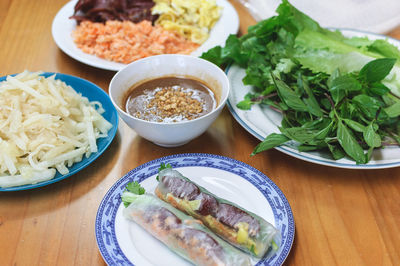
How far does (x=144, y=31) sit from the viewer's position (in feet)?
7.49

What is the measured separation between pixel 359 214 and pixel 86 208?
0.97 meters

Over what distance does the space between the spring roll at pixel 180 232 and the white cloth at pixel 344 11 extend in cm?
183

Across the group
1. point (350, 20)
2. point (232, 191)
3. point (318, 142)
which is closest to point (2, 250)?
point (232, 191)

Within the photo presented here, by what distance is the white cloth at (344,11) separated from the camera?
267cm

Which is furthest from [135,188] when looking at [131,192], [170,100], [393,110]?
[393,110]

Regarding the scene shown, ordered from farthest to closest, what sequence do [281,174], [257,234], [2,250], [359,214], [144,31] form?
[144,31]
[281,174]
[359,214]
[2,250]
[257,234]

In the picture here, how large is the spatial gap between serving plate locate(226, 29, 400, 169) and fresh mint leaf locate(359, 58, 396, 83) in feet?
0.95

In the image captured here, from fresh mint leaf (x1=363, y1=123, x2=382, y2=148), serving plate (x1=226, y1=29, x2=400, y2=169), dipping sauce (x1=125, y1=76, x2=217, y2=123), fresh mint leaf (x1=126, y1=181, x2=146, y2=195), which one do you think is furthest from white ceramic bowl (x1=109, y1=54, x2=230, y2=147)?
fresh mint leaf (x1=363, y1=123, x2=382, y2=148)

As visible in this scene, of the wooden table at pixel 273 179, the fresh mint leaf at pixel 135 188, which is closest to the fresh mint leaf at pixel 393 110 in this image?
the wooden table at pixel 273 179

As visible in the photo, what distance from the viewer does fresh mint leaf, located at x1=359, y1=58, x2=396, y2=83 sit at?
5.08 ft

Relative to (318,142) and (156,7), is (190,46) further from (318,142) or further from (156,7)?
(318,142)

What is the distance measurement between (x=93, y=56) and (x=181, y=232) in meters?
1.28

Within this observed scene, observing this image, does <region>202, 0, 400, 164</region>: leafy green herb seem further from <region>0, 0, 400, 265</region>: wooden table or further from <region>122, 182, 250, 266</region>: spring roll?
<region>122, 182, 250, 266</region>: spring roll

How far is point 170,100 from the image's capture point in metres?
1.62
